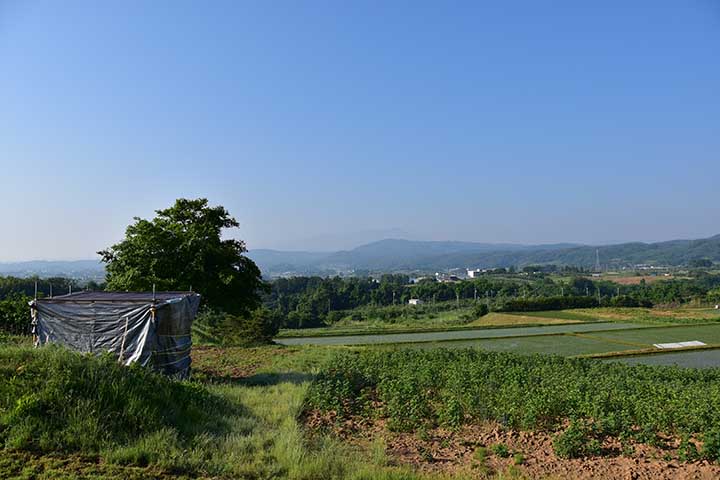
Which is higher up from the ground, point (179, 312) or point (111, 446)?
point (179, 312)

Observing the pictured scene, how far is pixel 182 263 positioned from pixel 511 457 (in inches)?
566

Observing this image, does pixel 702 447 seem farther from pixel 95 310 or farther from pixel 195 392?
pixel 95 310

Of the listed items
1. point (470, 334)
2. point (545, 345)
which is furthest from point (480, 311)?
point (545, 345)

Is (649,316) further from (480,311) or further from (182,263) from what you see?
(182,263)

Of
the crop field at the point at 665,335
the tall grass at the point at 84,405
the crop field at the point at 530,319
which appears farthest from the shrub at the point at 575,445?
the crop field at the point at 530,319

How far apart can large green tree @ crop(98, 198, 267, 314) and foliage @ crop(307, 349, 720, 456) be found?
7.75 m

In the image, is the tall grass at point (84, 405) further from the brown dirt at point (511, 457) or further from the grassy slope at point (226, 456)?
the brown dirt at point (511, 457)

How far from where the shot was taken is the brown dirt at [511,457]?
6.49 meters

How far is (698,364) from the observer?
19.3 metres

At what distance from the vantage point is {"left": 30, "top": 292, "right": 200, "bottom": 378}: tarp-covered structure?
11.2 meters

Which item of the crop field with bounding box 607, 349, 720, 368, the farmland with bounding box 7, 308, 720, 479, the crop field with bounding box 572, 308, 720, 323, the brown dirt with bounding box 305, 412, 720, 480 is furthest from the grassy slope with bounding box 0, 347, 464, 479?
the crop field with bounding box 572, 308, 720, 323

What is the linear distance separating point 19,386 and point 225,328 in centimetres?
2239

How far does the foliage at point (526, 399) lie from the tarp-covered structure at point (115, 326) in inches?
137

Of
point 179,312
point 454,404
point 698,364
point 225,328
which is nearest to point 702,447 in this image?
point 454,404
